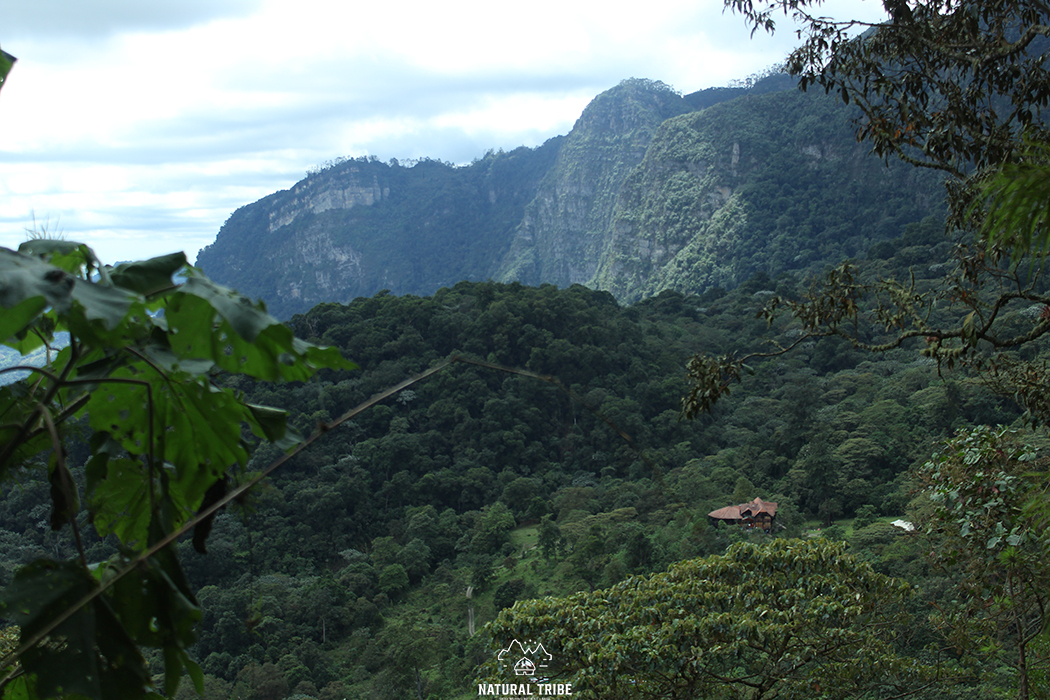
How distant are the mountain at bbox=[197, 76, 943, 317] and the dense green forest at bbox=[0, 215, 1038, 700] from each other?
2165 cm

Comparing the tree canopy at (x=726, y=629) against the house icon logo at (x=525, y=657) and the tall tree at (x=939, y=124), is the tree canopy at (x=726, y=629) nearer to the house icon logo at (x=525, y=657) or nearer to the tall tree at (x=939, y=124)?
the house icon logo at (x=525, y=657)

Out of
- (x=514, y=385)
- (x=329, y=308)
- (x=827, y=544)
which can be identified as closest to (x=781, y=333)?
(x=514, y=385)

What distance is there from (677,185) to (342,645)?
55374mm

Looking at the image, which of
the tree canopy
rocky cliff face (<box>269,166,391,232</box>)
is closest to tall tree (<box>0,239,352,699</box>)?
the tree canopy

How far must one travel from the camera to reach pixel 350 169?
10056 centimetres

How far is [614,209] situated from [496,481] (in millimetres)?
62797

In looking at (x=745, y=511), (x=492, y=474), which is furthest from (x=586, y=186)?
(x=745, y=511)

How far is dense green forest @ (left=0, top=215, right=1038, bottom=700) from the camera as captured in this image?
1327 centimetres

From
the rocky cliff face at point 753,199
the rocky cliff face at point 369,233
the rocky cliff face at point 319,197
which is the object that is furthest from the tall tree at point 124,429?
the rocky cliff face at point 319,197

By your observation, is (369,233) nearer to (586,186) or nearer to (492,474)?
(586,186)

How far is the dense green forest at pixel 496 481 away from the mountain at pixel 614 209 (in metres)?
21.7

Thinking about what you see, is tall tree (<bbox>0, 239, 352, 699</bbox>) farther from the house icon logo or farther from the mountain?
the mountain

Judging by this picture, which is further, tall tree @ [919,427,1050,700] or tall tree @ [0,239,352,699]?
tall tree @ [919,427,1050,700]

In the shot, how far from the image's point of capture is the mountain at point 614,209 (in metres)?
49.8
